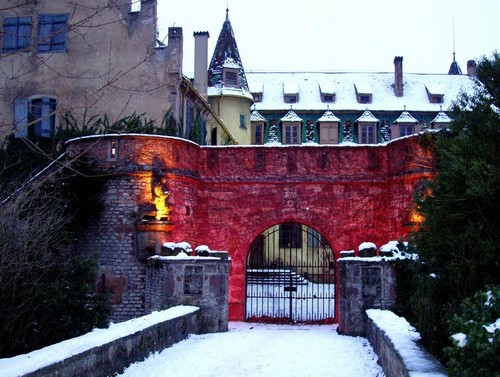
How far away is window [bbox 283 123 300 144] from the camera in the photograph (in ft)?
125

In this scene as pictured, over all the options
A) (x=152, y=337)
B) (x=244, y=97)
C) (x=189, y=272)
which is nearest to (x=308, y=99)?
(x=244, y=97)

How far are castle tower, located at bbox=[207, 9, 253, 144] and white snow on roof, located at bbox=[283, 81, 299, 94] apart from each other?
5.63 m

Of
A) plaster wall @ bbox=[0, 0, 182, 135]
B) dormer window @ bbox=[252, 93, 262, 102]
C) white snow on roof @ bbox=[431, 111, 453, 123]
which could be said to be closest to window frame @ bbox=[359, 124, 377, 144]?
white snow on roof @ bbox=[431, 111, 453, 123]

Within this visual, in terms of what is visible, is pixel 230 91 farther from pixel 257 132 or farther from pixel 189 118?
pixel 189 118

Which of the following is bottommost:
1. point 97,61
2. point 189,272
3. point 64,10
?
point 189,272

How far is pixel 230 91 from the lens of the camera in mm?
33781

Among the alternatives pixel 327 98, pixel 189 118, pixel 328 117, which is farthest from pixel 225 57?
pixel 189 118

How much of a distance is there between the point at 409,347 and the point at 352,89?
36026mm

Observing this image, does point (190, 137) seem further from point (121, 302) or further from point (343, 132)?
point (343, 132)

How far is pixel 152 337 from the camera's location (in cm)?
959

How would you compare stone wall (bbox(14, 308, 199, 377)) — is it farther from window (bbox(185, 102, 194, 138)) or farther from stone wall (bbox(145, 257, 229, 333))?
window (bbox(185, 102, 194, 138))

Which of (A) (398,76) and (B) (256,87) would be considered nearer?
(A) (398,76)

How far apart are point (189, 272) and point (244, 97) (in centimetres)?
2109

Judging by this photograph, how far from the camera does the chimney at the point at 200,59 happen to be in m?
30.3
